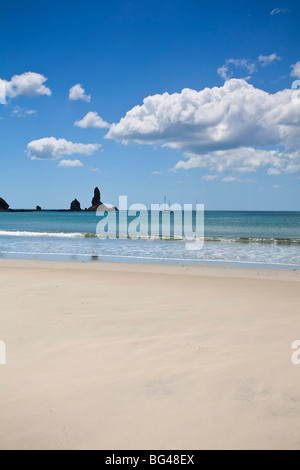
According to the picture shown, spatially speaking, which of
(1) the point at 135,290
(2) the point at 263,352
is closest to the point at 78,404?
(2) the point at 263,352

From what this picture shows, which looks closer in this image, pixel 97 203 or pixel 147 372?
pixel 147 372

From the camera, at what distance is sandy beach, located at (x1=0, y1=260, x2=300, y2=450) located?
2.84 metres

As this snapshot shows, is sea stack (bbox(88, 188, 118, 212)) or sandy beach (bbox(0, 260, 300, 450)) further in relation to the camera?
sea stack (bbox(88, 188, 118, 212))

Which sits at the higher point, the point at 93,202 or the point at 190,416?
the point at 93,202

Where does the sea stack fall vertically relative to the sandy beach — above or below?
above

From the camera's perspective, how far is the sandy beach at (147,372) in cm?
284

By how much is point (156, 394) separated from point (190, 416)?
1.51ft

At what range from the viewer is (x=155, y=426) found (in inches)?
115

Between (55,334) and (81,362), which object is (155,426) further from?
(55,334)

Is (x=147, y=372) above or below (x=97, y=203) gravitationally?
below

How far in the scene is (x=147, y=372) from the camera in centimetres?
390

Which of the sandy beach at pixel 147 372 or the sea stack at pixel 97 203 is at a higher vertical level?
the sea stack at pixel 97 203

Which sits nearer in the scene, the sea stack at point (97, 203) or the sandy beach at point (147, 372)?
the sandy beach at point (147, 372)

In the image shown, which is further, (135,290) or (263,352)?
(135,290)
